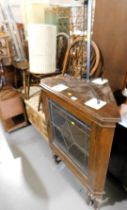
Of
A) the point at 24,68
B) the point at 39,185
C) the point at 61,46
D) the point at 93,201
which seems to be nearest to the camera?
the point at 93,201

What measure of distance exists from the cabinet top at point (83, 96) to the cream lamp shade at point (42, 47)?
37 centimetres

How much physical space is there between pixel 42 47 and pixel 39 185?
4.43 ft

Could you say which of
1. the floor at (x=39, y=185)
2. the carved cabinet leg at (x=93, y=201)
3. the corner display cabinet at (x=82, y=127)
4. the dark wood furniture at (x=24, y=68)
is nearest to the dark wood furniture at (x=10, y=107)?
the dark wood furniture at (x=24, y=68)

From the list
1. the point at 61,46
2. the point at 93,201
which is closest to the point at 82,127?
the point at 93,201

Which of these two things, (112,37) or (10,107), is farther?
(10,107)

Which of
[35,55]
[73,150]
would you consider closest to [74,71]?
[35,55]

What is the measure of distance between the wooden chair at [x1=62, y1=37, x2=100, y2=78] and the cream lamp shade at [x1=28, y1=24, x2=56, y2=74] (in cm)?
18

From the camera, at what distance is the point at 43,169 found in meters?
1.69

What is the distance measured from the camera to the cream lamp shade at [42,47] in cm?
153

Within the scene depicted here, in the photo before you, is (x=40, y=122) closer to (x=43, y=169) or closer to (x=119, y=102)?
(x=43, y=169)

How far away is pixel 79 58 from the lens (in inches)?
65.8

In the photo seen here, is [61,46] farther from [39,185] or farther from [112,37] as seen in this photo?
[39,185]

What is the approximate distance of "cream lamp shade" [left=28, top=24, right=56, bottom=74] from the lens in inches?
60.1

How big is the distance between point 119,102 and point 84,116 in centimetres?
51
